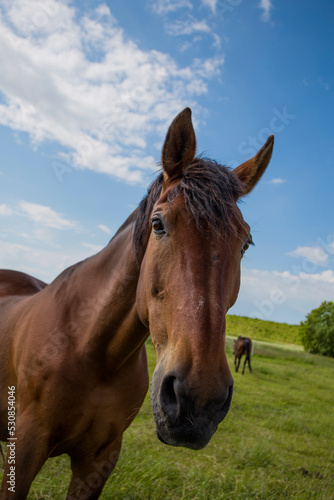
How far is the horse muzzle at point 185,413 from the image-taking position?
1.39m

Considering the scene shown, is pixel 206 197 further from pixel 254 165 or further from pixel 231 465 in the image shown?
pixel 231 465

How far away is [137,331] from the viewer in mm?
2305

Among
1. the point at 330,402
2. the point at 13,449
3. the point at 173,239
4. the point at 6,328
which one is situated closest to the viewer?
the point at 173,239

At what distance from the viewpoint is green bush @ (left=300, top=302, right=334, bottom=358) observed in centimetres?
4038

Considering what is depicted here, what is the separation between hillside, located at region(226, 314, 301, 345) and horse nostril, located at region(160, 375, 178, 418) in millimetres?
40645

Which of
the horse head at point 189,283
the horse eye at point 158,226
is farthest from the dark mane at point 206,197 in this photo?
the horse eye at point 158,226

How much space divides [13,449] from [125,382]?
0.79 m

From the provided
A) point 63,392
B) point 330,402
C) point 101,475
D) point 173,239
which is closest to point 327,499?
point 101,475

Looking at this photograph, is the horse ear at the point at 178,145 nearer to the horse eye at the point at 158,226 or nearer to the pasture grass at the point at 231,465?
the horse eye at the point at 158,226

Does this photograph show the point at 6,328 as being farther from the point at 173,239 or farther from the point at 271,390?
the point at 271,390

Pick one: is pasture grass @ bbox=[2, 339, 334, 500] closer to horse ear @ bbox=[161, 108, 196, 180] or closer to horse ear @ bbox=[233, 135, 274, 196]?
horse ear @ bbox=[233, 135, 274, 196]

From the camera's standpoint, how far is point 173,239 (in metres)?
1.83

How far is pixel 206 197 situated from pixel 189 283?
498 millimetres

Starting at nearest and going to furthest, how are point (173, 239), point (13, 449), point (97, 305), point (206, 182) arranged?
point (173, 239) → point (206, 182) → point (13, 449) → point (97, 305)
